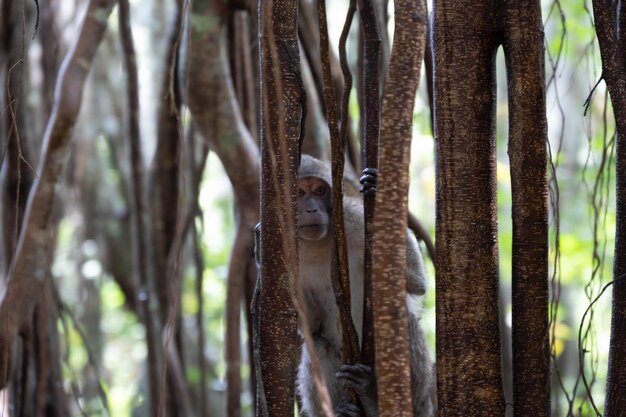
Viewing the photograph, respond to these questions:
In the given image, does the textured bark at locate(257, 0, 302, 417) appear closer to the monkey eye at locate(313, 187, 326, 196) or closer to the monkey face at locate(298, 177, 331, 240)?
the monkey face at locate(298, 177, 331, 240)

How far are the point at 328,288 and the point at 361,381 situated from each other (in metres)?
1.39

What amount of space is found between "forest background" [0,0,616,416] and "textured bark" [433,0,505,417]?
8.9 inches

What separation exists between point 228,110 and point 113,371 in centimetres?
730

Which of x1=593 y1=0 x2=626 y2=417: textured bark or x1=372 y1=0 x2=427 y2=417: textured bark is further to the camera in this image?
x1=593 y1=0 x2=626 y2=417: textured bark

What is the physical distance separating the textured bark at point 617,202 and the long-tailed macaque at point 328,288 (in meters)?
1.10

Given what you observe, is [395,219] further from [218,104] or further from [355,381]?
[218,104]

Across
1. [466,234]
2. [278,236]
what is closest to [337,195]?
[278,236]

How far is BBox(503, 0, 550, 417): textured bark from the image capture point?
7.16 feet

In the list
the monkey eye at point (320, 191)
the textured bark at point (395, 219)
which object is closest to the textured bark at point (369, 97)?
the textured bark at point (395, 219)

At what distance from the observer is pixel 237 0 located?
4047 mm

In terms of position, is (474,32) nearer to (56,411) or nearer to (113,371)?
(56,411)

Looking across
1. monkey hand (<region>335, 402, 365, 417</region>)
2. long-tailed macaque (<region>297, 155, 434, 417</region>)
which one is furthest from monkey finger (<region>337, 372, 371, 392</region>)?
long-tailed macaque (<region>297, 155, 434, 417</region>)

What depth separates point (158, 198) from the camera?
16.7 ft

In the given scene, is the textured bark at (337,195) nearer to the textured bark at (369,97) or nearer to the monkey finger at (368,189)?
the textured bark at (369,97)
